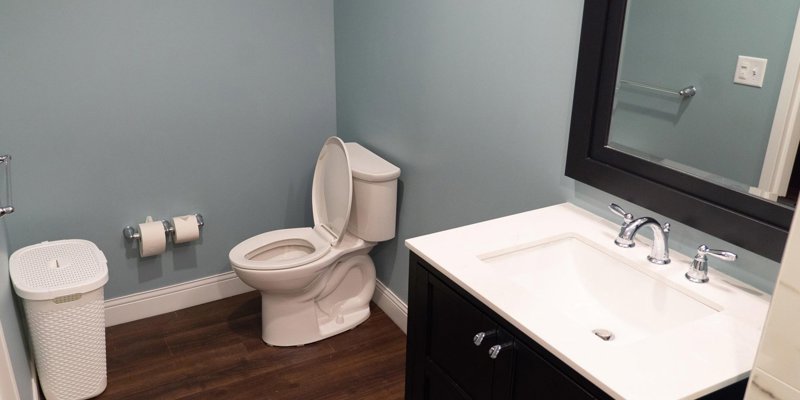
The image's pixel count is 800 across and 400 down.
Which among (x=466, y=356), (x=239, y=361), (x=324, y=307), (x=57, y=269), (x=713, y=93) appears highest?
(x=713, y=93)

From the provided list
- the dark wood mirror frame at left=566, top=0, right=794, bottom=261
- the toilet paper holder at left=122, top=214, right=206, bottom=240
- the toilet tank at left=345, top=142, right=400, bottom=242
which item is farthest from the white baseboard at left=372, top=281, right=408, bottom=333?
the dark wood mirror frame at left=566, top=0, right=794, bottom=261

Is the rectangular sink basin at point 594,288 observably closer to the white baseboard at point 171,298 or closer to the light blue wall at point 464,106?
the light blue wall at point 464,106

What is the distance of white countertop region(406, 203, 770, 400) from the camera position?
4.06 ft

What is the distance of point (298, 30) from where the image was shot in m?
3.07

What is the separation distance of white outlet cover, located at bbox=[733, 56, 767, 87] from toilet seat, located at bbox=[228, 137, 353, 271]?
1541mm

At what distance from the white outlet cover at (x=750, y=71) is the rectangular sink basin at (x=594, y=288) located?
506mm

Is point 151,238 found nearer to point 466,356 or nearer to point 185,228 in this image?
point 185,228

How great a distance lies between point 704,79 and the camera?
5.39 ft

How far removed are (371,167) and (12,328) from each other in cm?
141

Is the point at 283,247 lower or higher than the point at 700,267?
lower

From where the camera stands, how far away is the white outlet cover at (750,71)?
1.52 meters

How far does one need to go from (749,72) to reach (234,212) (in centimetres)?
231

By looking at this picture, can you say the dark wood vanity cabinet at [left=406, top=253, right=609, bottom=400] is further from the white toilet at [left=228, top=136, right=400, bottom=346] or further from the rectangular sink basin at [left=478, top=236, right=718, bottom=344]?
the white toilet at [left=228, top=136, right=400, bottom=346]

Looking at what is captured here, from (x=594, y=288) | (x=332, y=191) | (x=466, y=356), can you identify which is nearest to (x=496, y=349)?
(x=466, y=356)
